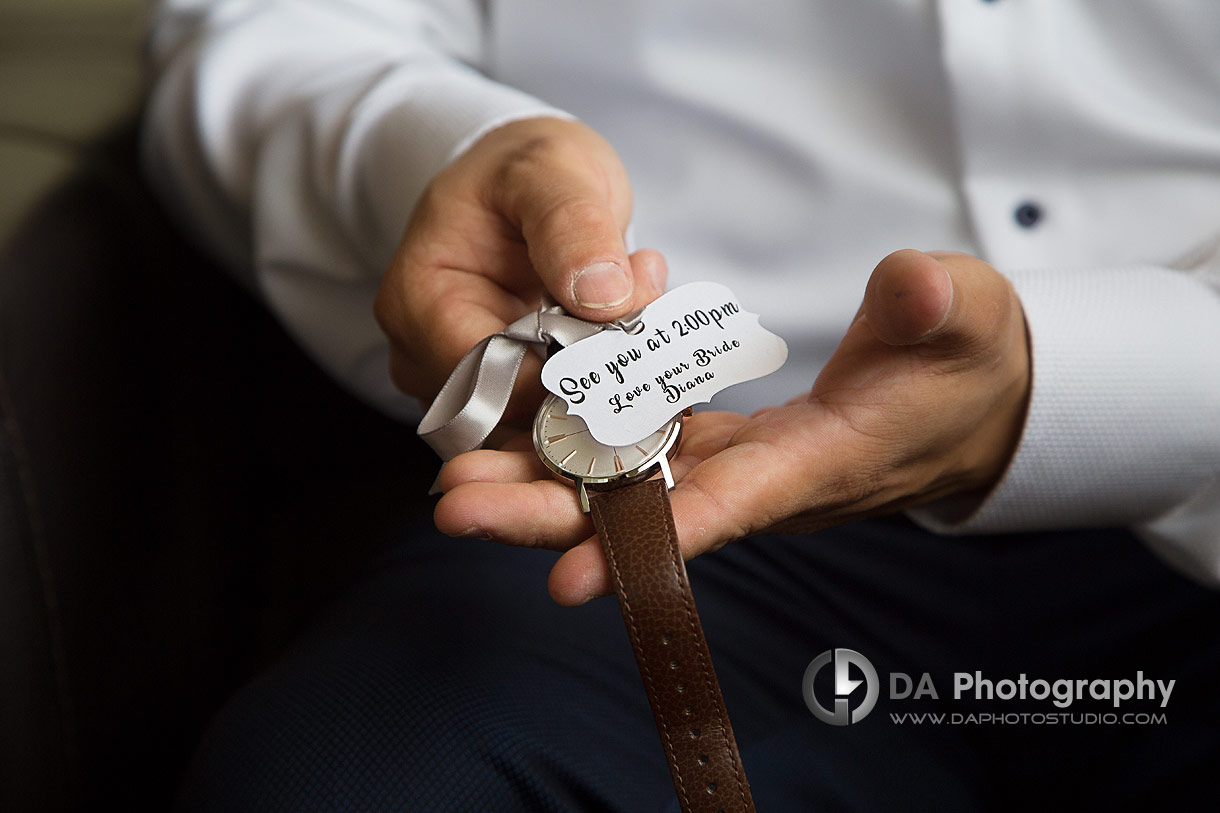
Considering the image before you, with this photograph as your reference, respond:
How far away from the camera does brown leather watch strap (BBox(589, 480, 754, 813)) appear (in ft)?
1.63

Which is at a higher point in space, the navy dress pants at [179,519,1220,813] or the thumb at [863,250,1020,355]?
the thumb at [863,250,1020,355]

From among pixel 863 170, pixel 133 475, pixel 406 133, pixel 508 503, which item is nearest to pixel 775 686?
pixel 508 503

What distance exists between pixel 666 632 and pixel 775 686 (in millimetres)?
230

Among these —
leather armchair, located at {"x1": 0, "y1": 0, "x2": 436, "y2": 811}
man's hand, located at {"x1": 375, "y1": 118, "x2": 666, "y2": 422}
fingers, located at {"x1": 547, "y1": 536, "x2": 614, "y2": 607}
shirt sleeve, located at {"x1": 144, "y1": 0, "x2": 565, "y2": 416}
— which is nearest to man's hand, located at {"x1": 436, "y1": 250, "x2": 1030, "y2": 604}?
fingers, located at {"x1": 547, "y1": 536, "x2": 614, "y2": 607}

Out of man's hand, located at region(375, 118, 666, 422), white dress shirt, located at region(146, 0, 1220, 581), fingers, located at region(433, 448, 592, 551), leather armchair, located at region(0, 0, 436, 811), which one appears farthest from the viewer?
leather armchair, located at region(0, 0, 436, 811)

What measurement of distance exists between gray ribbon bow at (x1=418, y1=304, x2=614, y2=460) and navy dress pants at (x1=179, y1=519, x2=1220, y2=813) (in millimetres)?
179

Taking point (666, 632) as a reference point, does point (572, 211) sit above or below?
above

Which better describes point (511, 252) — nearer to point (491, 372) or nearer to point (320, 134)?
point (491, 372)

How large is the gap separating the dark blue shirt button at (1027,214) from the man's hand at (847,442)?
6.7 inches

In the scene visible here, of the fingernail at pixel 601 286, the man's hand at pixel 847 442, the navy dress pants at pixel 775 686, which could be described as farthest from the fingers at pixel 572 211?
the navy dress pants at pixel 775 686

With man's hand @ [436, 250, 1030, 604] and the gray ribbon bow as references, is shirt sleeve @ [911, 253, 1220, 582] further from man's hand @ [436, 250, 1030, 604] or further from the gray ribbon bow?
the gray ribbon bow

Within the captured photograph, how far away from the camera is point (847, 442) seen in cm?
56

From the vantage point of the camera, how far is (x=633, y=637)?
19.9 inches

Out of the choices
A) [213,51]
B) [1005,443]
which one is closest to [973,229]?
[1005,443]
